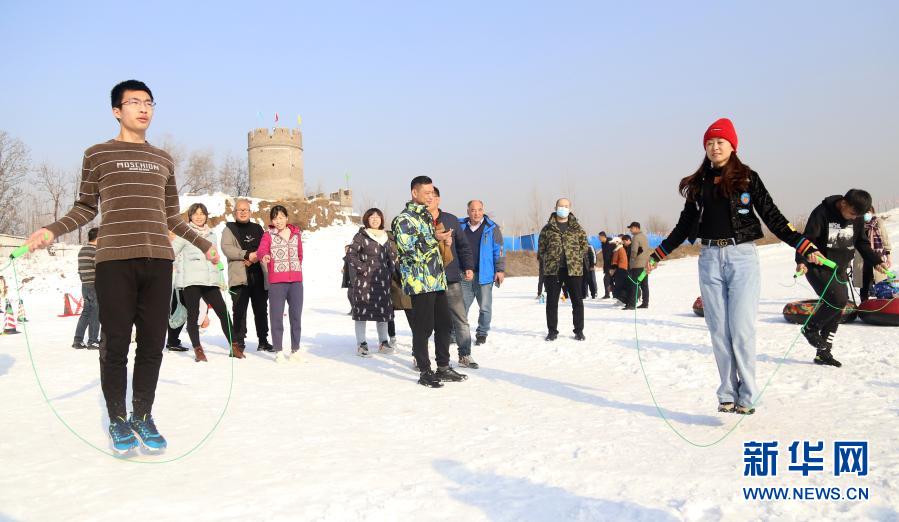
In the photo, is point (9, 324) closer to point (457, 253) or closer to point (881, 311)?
point (457, 253)

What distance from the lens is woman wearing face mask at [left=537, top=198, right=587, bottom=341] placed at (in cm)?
872

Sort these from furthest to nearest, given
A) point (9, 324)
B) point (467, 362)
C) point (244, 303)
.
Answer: point (9, 324) → point (244, 303) → point (467, 362)

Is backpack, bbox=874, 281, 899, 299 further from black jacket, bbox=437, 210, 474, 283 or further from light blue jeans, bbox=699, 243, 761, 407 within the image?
black jacket, bbox=437, 210, 474, 283

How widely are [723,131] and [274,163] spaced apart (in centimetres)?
6607

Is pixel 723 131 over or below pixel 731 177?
over

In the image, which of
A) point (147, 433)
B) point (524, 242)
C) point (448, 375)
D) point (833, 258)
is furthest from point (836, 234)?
point (524, 242)

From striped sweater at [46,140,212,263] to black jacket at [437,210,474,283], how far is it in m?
3.59

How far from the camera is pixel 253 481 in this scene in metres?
3.30

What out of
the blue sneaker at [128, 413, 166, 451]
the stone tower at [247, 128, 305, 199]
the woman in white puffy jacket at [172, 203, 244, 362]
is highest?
the stone tower at [247, 128, 305, 199]

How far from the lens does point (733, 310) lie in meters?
4.36

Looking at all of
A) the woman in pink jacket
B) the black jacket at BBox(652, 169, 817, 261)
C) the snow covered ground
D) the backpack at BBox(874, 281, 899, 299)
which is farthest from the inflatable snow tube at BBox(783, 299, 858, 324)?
the woman in pink jacket

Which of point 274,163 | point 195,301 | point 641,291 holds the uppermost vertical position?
point 274,163

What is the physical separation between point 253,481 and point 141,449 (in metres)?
1.15

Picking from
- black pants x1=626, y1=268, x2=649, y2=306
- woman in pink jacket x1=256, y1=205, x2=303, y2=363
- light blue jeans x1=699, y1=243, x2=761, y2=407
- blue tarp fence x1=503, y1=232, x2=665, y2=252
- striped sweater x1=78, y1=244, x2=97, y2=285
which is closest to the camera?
light blue jeans x1=699, y1=243, x2=761, y2=407
